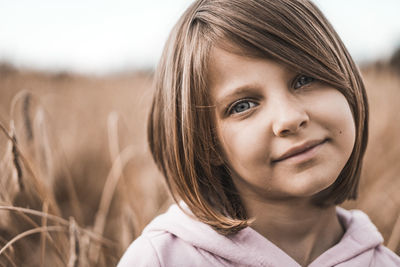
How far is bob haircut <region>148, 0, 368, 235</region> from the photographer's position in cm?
90

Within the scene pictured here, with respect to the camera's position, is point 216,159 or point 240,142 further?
point 216,159

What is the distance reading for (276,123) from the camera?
841 mm

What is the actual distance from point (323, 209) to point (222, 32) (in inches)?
23.5

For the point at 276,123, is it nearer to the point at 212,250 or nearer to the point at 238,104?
the point at 238,104

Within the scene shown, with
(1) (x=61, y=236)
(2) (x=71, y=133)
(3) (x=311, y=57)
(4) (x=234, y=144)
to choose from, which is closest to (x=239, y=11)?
(3) (x=311, y=57)

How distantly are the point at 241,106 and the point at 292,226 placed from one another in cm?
38

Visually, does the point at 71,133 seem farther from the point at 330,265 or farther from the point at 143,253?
the point at 330,265

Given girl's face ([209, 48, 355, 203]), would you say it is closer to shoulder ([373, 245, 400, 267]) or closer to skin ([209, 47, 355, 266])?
skin ([209, 47, 355, 266])

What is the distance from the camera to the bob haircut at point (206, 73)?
901 mm

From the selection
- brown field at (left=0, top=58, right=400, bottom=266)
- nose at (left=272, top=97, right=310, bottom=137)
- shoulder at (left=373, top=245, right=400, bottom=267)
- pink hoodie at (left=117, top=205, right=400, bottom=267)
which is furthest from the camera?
brown field at (left=0, top=58, right=400, bottom=266)

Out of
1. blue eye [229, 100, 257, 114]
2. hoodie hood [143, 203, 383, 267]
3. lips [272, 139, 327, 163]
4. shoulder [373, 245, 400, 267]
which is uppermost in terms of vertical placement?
blue eye [229, 100, 257, 114]

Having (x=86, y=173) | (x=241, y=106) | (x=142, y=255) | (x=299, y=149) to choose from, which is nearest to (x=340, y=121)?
(x=299, y=149)

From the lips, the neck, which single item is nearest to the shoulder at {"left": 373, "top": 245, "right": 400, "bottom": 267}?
the neck

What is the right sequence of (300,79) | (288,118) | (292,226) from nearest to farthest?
(288,118) < (300,79) < (292,226)
